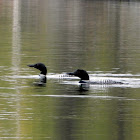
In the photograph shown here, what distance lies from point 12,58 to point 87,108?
46.8 feet

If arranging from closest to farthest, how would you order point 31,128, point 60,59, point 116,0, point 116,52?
1. point 31,128
2. point 60,59
3. point 116,52
4. point 116,0

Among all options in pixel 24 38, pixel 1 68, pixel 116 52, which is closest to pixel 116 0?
pixel 24 38

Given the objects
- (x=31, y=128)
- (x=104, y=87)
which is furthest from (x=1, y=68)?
(x=31, y=128)

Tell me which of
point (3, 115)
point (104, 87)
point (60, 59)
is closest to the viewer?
point (3, 115)

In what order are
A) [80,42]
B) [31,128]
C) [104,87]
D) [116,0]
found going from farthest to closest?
[116,0] → [80,42] → [104,87] → [31,128]

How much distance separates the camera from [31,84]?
92.0ft

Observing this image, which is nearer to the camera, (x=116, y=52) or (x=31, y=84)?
(x=31, y=84)

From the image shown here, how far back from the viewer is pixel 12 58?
121 ft

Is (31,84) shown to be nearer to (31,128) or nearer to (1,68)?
(1,68)

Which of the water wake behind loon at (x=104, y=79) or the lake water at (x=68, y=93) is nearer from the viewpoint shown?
the lake water at (x=68, y=93)

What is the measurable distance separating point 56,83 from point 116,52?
43.1ft

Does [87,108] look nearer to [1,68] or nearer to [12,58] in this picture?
[1,68]

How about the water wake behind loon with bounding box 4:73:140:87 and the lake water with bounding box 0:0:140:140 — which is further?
the water wake behind loon with bounding box 4:73:140:87

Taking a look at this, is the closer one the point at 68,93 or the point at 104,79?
the point at 68,93
